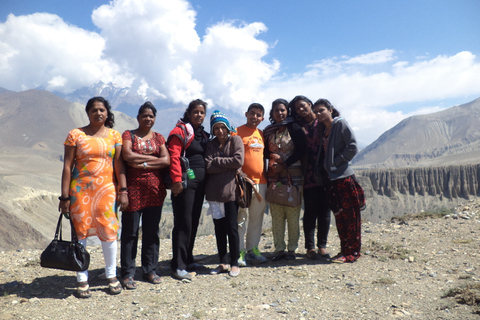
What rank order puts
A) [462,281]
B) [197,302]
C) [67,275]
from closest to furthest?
[197,302] < [462,281] < [67,275]

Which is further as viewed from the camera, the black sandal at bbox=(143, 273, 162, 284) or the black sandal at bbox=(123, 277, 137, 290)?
the black sandal at bbox=(143, 273, 162, 284)

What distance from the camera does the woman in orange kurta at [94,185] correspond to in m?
4.13

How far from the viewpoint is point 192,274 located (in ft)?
16.2

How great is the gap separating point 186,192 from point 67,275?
241 centimetres

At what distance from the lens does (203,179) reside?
4926mm

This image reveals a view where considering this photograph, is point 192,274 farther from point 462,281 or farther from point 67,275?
point 462,281

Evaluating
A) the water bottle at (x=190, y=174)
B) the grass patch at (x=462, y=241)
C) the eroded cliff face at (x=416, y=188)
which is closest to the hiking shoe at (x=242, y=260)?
the water bottle at (x=190, y=174)

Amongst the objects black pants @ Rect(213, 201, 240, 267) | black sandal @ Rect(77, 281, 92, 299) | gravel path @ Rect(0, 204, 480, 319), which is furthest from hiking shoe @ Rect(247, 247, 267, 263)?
black sandal @ Rect(77, 281, 92, 299)

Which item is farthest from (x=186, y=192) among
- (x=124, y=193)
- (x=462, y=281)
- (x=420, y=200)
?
(x=420, y=200)

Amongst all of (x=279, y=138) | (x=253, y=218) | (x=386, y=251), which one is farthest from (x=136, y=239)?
(x=386, y=251)

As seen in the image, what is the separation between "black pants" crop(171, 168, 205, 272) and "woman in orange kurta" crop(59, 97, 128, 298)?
0.77m

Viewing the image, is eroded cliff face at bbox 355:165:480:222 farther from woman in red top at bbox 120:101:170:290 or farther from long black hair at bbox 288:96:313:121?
woman in red top at bbox 120:101:170:290

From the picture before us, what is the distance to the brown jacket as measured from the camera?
4.86 m

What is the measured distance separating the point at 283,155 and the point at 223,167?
110cm
